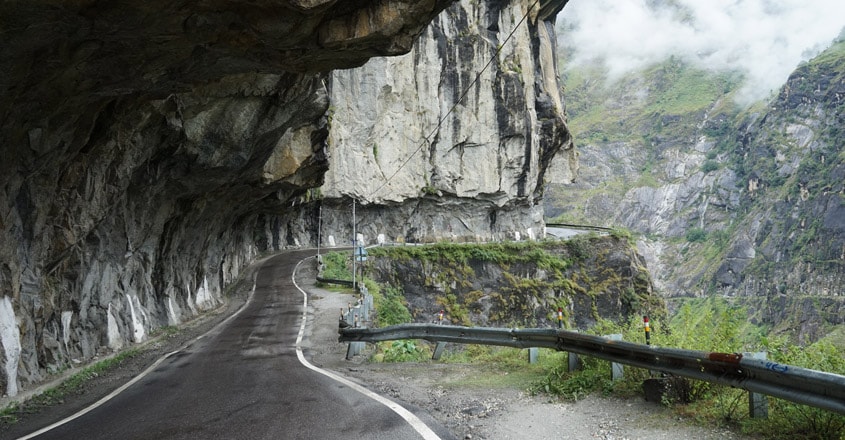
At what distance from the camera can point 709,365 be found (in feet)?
17.3

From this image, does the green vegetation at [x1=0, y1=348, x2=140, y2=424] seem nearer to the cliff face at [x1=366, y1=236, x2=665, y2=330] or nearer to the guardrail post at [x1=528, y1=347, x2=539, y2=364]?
the guardrail post at [x1=528, y1=347, x2=539, y2=364]

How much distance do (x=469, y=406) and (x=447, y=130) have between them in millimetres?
48577

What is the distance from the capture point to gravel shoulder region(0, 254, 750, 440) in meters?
5.34

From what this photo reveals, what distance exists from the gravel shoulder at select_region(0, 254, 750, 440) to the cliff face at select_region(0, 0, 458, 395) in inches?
47.8

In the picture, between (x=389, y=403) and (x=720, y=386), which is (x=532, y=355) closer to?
(x=389, y=403)

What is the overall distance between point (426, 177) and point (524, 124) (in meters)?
11.4

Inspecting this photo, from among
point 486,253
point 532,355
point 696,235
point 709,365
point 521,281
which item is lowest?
point 521,281

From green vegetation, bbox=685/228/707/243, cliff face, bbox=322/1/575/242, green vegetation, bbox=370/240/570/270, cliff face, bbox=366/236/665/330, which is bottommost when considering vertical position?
cliff face, bbox=366/236/665/330

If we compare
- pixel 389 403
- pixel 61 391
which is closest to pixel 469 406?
pixel 389 403

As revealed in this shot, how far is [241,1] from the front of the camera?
23.2 feet

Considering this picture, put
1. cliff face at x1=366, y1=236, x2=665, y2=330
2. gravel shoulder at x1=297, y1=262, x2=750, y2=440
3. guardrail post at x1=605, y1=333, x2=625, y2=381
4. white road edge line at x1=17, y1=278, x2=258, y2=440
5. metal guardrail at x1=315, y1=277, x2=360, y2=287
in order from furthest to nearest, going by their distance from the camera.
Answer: cliff face at x1=366, y1=236, x2=665, y2=330, metal guardrail at x1=315, y1=277, x2=360, y2=287, white road edge line at x1=17, y1=278, x2=258, y2=440, guardrail post at x1=605, y1=333, x2=625, y2=381, gravel shoulder at x1=297, y1=262, x2=750, y2=440

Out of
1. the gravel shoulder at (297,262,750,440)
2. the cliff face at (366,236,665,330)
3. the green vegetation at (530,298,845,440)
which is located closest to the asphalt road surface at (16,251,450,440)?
the gravel shoulder at (297,262,750,440)

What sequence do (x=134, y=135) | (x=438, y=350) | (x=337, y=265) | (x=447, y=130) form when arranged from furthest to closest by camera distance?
(x=447, y=130)
(x=337, y=265)
(x=134, y=135)
(x=438, y=350)

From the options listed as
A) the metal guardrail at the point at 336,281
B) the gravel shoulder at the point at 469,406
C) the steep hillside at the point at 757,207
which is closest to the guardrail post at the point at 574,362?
the gravel shoulder at the point at 469,406
